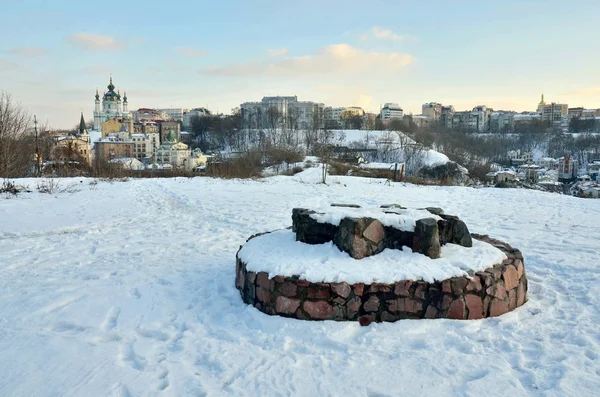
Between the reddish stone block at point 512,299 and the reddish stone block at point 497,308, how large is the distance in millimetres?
85

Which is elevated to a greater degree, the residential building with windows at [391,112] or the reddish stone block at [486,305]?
the residential building with windows at [391,112]

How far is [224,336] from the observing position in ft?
11.4

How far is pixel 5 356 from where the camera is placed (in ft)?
10.2

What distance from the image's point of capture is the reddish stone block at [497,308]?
3.82 metres

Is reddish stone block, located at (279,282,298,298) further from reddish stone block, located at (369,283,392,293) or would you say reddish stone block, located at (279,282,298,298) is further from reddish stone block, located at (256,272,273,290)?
reddish stone block, located at (369,283,392,293)

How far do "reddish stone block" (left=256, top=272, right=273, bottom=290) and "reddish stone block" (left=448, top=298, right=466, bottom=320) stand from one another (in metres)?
1.55

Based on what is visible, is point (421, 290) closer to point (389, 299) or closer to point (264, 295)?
point (389, 299)

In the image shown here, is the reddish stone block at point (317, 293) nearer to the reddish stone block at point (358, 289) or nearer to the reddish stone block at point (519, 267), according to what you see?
the reddish stone block at point (358, 289)

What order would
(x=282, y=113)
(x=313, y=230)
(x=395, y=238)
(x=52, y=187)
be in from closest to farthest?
(x=395, y=238) < (x=313, y=230) < (x=52, y=187) < (x=282, y=113)

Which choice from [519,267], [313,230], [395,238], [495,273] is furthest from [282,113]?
[495,273]

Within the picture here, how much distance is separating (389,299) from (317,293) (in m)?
0.60

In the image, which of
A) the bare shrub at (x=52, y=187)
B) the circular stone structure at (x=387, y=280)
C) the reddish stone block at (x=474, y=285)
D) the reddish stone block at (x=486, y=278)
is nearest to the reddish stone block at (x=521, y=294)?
the circular stone structure at (x=387, y=280)

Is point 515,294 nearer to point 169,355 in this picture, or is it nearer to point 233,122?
point 169,355

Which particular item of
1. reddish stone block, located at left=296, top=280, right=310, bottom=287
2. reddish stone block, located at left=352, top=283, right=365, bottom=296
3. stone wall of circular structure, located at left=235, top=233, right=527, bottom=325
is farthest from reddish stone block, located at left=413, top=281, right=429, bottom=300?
reddish stone block, located at left=296, top=280, right=310, bottom=287
